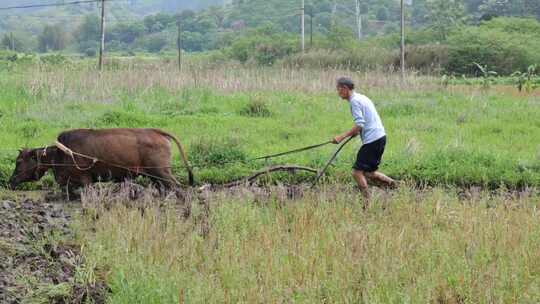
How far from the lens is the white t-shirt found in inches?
365

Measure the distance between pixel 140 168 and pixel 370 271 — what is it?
4801mm

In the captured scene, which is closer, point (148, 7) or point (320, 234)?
point (320, 234)

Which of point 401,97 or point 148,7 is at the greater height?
point 148,7

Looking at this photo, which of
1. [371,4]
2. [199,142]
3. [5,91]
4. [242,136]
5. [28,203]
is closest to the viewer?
[28,203]

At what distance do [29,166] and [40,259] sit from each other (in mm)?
3613

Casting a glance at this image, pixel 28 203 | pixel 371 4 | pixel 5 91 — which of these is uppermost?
pixel 371 4

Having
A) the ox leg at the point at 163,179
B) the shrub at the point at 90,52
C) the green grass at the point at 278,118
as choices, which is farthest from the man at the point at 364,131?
the shrub at the point at 90,52

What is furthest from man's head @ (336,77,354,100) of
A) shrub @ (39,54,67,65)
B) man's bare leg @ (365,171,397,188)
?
shrub @ (39,54,67,65)

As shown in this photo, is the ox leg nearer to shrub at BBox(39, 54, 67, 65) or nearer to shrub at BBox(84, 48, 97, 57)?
shrub at BBox(39, 54, 67, 65)

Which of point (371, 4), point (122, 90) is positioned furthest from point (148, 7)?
point (122, 90)

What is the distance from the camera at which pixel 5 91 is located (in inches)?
690

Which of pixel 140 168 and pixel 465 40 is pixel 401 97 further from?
pixel 465 40

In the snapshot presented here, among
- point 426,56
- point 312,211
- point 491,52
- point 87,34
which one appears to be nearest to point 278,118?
point 312,211

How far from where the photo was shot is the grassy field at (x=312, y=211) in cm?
615
